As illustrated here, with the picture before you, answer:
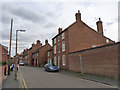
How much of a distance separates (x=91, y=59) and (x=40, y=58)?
32462 millimetres

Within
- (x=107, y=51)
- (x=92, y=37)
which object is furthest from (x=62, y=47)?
(x=107, y=51)

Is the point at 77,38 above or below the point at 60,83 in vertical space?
above

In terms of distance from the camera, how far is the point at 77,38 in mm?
25281

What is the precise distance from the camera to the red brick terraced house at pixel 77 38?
24734mm

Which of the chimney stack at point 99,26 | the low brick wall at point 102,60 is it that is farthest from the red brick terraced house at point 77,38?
the low brick wall at point 102,60

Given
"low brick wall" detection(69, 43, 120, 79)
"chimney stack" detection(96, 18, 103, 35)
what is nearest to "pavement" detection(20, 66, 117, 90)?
"low brick wall" detection(69, 43, 120, 79)

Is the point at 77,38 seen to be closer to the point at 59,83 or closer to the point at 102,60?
the point at 102,60

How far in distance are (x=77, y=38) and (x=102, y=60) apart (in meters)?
11.3

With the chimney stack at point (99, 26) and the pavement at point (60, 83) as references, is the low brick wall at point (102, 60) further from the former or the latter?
the chimney stack at point (99, 26)

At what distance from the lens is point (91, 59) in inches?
656

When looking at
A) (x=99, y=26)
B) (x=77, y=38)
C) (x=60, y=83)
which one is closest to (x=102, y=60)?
(x=60, y=83)

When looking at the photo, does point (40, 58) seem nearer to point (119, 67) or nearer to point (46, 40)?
point (46, 40)

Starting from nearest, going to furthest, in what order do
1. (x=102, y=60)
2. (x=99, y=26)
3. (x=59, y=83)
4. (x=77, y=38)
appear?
1. (x=59, y=83)
2. (x=102, y=60)
3. (x=77, y=38)
4. (x=99, y=26)

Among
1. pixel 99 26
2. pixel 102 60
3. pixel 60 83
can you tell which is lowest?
pixel 60 83
